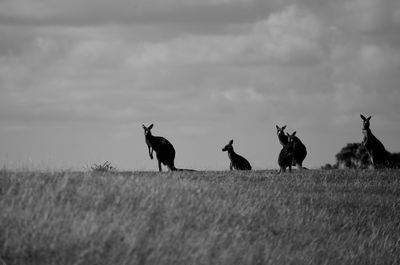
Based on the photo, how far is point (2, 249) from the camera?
11.5 meters

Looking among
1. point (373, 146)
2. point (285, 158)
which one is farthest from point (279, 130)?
point (285, 158)

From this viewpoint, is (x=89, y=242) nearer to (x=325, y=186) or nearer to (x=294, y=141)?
(x=325, y=186)

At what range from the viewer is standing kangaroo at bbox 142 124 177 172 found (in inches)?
1162

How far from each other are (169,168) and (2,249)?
18248 millimetres

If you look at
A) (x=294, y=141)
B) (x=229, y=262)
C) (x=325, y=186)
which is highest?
(x=294, y=141)

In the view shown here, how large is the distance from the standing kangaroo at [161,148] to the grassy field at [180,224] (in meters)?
8.33

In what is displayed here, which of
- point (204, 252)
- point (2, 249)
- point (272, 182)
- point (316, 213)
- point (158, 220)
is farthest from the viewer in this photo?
point (272, 182)

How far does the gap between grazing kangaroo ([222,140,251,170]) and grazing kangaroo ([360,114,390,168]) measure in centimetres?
551

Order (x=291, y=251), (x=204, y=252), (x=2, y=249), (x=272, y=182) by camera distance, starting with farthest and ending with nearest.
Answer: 1. (x=272, y=182)
2. (x=291, y=251)
3. (x=204, y=252)
4. (x=2, y=249)

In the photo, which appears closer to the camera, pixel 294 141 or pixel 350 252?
pixel 350 252

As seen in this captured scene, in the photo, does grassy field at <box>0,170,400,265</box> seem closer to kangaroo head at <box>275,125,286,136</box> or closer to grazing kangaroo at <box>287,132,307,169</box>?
grazing kangaroo at <box>287,132,307,169</box>

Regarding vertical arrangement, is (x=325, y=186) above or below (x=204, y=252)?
above

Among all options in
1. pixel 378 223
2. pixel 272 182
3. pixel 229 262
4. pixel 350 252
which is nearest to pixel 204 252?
pixel 229 262

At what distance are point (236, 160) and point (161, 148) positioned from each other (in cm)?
482
